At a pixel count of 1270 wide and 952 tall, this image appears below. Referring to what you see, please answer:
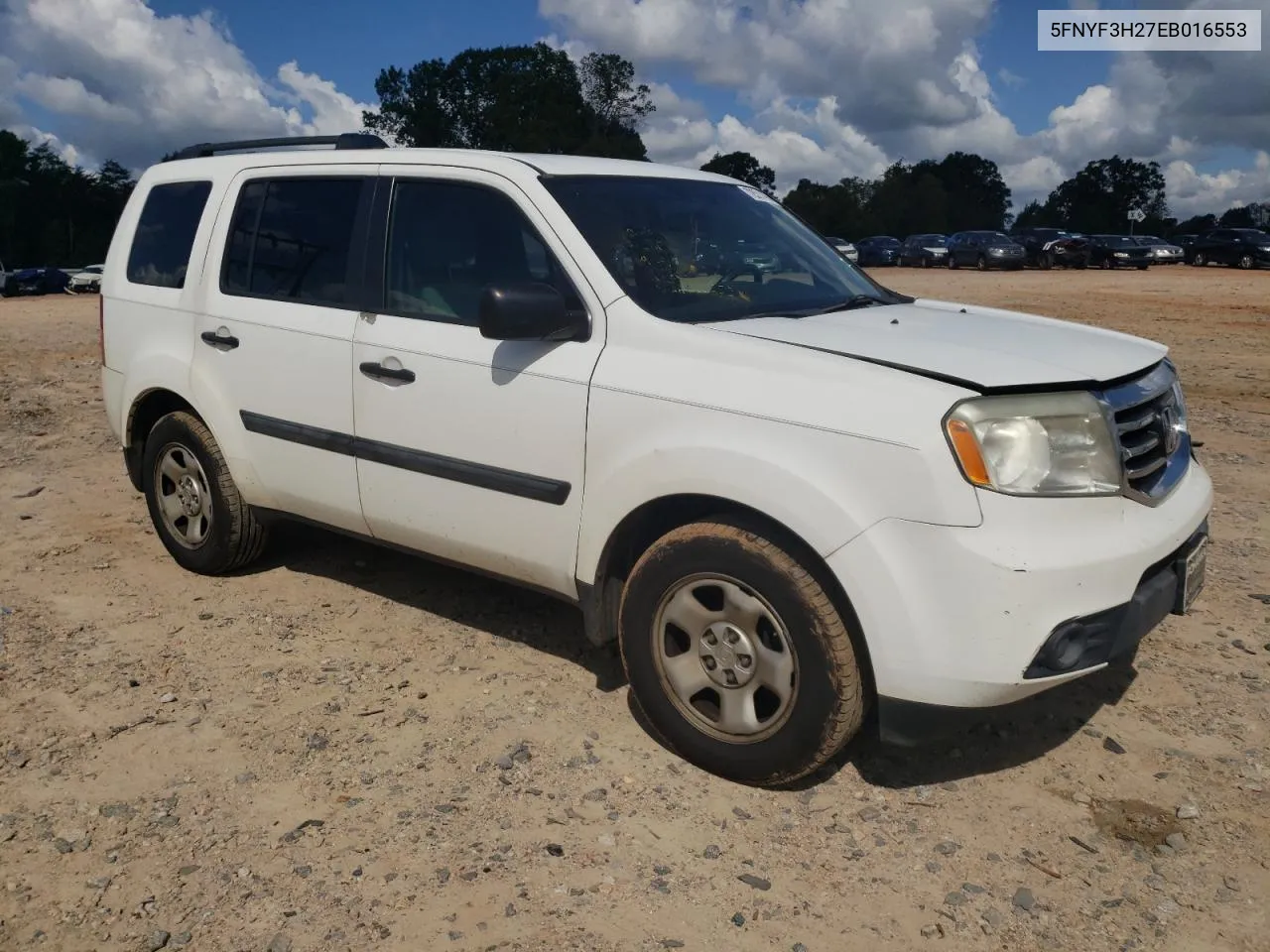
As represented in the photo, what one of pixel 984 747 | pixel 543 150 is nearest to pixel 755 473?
pixel 984 747

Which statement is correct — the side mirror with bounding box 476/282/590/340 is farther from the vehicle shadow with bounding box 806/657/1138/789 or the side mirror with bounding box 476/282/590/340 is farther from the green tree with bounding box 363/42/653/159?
the green tree with bounding box 363/42/653/159

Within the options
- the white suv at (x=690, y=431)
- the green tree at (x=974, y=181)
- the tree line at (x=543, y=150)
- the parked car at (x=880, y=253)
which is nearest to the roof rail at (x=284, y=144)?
the white suv at (x=690, y=431)

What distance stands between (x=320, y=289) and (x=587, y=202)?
48.6 inches

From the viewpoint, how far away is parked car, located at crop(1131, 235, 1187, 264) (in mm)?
36875

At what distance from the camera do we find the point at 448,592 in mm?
5039

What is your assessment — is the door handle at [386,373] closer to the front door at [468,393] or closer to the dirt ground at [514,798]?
the front door at [468,393]

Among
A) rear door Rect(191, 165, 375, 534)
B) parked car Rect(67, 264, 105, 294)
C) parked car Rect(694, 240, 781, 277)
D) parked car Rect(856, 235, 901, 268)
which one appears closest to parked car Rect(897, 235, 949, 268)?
parked car Rect(856, 235, 901, 268)

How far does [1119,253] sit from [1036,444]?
123 ft

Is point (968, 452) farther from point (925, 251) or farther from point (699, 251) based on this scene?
point (925, 251)

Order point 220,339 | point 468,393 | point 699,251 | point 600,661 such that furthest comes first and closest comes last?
point 220,339 → point 600,661 → point 699,251 → point 468,393

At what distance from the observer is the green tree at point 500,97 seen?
77.8 metres

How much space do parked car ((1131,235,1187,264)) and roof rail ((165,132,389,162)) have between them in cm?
3715

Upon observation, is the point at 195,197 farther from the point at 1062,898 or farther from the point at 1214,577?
the point at 1214,577

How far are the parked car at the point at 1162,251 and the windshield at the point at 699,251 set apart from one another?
121 ft
